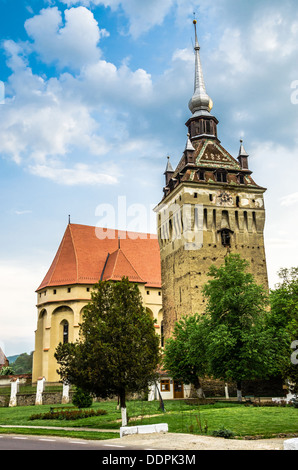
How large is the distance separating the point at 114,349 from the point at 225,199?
28.4m

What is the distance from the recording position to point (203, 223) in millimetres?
43438

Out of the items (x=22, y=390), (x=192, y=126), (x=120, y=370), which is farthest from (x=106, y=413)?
(x=192, y=126)

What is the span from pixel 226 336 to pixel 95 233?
30.9 meters

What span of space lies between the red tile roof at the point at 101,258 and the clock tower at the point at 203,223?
5.81 metres

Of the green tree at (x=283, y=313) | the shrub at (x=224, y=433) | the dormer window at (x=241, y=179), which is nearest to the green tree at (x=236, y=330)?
the green tree at (x=283, y=313)

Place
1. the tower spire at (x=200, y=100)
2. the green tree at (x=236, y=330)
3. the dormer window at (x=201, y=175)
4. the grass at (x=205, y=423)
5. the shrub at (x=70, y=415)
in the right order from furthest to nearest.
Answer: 1. the tower spire at (x=200, y=100)
2. the dormer window at (x=201, y=175)
3. the green tree at (x=236, y=330)
4. the shrub at (x=70, y=415)
5. the grass at (x=205, y=423)

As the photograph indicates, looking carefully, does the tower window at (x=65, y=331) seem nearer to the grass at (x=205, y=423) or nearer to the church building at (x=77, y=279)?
the church building at (x=77, y=279)

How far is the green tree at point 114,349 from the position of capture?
19.6 metres

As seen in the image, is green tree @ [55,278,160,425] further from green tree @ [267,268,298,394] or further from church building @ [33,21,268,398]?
church building @ [33,21,268,398]

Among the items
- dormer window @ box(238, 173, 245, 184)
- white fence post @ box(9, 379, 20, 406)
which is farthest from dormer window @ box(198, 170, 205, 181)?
white fence post @ box(9, 379, 20, 406)

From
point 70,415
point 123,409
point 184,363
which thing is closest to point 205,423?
point 123,409

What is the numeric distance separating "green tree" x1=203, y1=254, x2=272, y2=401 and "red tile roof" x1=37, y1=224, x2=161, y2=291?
797 inches

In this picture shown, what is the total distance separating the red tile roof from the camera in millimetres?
50000
